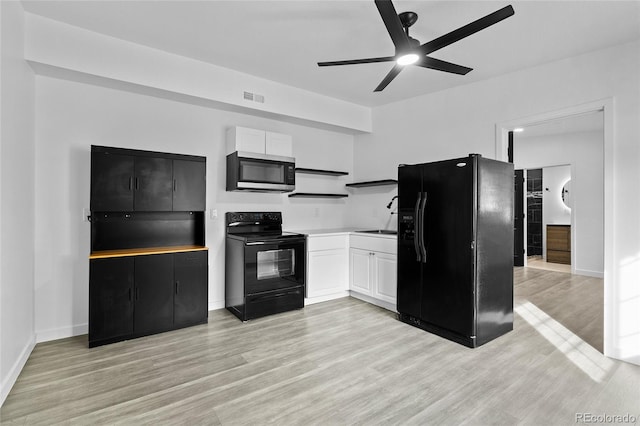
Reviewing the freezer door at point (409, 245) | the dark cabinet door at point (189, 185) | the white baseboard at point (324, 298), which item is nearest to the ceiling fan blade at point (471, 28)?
the freezer door at point (409, 245)

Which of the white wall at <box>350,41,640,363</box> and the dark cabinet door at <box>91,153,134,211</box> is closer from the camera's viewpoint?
the white wall at <box>350,41,640,363</box>

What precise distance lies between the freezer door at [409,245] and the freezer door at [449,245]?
81mm

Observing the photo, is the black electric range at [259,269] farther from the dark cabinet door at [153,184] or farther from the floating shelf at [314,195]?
the dark cabinet door at [153,184]

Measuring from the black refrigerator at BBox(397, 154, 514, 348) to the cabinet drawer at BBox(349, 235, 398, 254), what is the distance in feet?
1.14

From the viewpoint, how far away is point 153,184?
3.32 m

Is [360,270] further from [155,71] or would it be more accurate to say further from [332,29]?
[155,71]

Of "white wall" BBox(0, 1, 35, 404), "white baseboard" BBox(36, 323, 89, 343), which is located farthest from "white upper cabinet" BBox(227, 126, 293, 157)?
"white baseboard" BBox(36, 323, 89, 343)

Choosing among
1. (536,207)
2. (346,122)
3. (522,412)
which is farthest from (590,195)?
(522,412)

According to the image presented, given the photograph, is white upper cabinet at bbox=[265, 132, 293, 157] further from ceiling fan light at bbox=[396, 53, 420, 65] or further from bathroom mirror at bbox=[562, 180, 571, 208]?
bathroom mirror at bbox=[562, 180, 571, 208]

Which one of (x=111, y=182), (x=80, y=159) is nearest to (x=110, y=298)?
(x=111, y=182)

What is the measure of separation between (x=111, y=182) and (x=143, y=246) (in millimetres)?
794

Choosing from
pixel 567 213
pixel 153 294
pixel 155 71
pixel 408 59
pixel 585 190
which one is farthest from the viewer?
pixel 567 213

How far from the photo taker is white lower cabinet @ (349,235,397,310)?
398 cm

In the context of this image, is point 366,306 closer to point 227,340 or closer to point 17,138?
point 227,340
